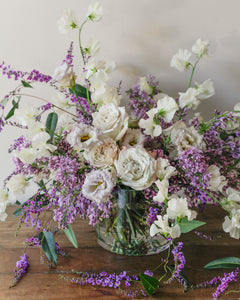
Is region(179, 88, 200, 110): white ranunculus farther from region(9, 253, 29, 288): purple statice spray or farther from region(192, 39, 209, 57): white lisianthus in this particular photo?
region(9, 253, 29, 288): purple statice spray

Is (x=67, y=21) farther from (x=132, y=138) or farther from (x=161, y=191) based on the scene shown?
(x=161, y=191)

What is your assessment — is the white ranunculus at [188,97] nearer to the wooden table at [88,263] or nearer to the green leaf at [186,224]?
the green leaf at [186,224]

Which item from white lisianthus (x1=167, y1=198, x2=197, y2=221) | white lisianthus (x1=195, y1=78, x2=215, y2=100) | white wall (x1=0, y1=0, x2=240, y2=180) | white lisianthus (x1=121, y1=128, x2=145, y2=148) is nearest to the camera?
white lisianthus (x1=167, y1=198, x2=197, y2=221)

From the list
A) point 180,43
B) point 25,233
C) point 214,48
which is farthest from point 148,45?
point 25,233

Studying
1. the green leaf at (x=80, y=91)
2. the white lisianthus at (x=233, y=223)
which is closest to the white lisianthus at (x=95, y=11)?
the green leaf at (x=80, y=91)

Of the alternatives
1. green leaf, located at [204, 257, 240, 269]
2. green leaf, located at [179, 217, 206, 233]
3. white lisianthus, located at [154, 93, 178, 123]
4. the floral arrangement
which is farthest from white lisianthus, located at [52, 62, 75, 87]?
green leaf, located at [204, 257, 240, 269]

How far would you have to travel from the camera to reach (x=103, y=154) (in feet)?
2.58

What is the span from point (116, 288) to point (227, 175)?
415 millimetres

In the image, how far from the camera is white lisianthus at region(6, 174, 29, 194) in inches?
32.8

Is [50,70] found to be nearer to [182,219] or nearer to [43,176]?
[43,176]

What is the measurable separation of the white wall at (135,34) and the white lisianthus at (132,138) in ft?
1.24

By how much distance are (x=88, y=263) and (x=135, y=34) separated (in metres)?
0.76

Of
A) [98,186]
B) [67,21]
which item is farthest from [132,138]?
[67,21]

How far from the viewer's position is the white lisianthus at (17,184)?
832 mm
